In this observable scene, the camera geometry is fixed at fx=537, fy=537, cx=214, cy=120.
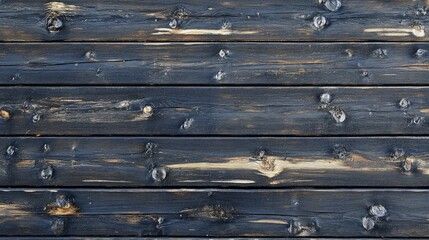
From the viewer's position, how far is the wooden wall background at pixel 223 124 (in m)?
1.78

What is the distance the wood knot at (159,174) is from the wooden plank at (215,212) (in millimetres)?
40

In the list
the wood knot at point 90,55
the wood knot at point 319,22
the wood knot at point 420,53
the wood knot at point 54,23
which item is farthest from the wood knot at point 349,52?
the wood knot at point 54,23

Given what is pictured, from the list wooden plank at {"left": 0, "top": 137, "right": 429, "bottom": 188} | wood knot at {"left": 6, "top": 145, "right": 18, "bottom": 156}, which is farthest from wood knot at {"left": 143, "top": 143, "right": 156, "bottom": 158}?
wood knot at {"left": 6, "top": 145, "right": 18, "bottom": 156}

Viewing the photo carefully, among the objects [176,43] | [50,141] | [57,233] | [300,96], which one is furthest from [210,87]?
[57,233]

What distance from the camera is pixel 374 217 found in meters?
1.77

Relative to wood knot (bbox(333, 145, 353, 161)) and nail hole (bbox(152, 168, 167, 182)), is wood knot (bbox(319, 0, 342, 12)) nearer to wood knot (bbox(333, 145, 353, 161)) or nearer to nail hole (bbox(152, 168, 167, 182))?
wood knot (bbox(333, 145, 353, 161))

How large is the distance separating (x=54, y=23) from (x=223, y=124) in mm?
673

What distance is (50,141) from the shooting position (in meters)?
1.80

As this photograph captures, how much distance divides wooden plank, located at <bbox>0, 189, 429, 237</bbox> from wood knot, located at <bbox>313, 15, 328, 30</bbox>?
0.55 metres

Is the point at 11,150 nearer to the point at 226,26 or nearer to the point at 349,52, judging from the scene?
the point at 226,26

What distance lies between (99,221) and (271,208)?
575 mm

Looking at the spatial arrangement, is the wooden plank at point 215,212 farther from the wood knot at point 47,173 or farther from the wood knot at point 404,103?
the wood knot at point 404,103

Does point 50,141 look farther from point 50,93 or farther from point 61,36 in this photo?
point 61,36

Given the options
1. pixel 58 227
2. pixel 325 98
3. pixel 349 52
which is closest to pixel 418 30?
pixel 349 52
